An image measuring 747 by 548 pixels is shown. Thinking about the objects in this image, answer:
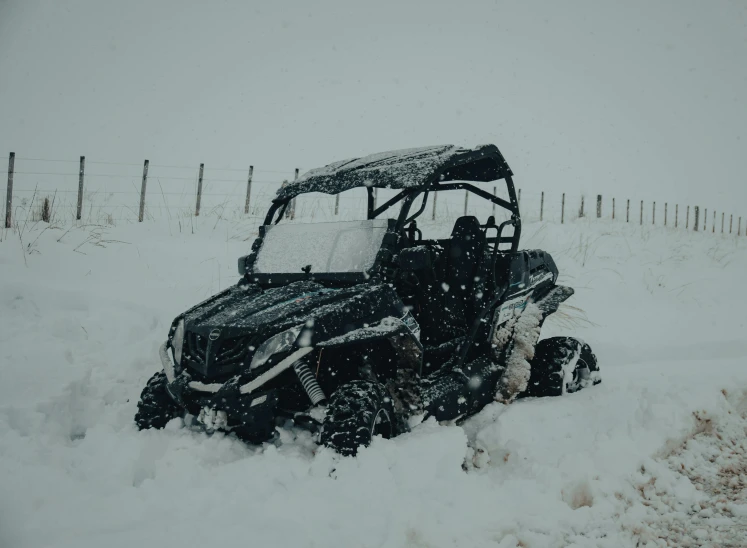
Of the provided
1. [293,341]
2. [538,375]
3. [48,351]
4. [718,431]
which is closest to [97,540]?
[293,341]

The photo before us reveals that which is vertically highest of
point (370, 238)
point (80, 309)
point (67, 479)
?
point (370, 238)

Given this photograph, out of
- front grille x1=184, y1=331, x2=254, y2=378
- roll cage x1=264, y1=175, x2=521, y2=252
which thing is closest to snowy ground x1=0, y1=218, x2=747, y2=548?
front grille x1=184, y1=331, x2=254, y2=378

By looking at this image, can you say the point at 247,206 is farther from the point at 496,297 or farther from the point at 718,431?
the point at 718,431

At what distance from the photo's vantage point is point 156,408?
334 centimetres

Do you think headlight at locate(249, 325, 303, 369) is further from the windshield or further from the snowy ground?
the windshield

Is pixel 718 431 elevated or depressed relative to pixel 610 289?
depressed

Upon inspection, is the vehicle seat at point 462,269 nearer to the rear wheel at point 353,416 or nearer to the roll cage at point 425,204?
the roll cage at point 425,204

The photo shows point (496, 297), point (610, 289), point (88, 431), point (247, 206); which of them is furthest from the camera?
point (247, 206)

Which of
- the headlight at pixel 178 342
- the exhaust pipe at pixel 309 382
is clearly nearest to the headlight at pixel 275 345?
the exhaust pipe at pixel 309 382

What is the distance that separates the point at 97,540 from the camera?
2055 millimetres

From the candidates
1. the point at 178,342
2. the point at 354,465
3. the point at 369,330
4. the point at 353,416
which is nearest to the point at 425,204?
the point at 369,330

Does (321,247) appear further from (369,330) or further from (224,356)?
(224,356)

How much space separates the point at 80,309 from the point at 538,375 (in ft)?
14.8

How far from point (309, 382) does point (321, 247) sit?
3.87 ft
